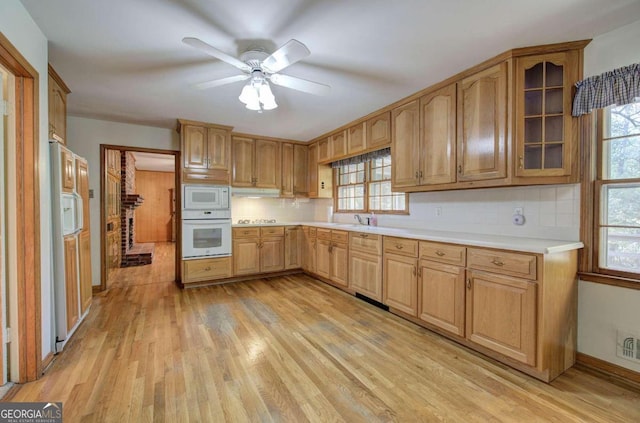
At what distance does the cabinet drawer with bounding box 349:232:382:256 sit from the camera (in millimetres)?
3270

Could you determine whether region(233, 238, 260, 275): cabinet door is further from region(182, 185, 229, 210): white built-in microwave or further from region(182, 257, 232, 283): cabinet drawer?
region(182, 185, 229, 210): white built-in microwave

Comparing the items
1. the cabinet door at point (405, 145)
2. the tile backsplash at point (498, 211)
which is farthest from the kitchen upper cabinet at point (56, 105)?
the tile backsplash at point (498, 211)

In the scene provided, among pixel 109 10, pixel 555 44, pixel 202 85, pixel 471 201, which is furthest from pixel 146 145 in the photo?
pixel 555 44

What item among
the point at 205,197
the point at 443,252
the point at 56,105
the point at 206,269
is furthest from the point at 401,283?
the point at 56,105

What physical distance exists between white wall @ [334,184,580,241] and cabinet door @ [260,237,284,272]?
6.82ft

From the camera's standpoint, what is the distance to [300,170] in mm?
5207

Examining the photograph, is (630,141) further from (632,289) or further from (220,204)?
(220,204)

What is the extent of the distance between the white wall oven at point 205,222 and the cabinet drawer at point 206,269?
0.08 meters

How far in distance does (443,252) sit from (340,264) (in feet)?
5.45

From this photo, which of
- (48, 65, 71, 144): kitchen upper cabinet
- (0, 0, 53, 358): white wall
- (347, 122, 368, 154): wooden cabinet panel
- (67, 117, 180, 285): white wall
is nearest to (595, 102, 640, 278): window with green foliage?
(347, 122, 368, 154): wooden cabinet panel

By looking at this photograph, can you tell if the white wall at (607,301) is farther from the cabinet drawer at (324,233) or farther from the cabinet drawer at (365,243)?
the cabinet drawer at (324,233)

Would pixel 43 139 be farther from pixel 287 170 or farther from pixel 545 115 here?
pixel 545 115

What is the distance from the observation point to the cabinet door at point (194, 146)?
4.05 m

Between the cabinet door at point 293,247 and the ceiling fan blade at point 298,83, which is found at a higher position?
the ceiling fan blade at point 298,83
